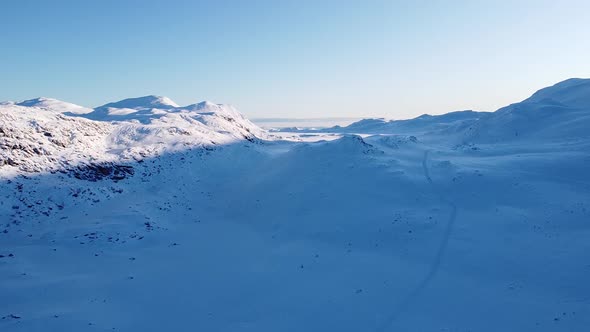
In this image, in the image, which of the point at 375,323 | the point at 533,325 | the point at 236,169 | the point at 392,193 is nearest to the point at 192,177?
the point at 236,169

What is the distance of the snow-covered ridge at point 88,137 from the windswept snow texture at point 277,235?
6.6 inches

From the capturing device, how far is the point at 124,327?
1216 cm

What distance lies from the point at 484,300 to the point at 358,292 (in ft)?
15.2

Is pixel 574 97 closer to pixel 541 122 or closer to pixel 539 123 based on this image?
pixel 541 122

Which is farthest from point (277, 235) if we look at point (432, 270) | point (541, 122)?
point (541, 122)

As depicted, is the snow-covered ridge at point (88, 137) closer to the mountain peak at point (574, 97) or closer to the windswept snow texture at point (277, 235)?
the windswept snow texture at point (277, 235)

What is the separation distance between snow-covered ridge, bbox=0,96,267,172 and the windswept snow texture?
0.17 metres

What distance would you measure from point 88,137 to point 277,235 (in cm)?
1902

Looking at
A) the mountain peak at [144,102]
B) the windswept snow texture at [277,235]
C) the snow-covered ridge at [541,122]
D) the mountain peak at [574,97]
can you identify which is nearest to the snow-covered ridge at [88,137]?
the windswept snow texture at [277,235]

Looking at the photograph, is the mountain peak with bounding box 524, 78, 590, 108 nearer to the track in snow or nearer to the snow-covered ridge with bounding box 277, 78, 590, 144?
the snow-covered ridge with bounding box 277, 78, 590, 144

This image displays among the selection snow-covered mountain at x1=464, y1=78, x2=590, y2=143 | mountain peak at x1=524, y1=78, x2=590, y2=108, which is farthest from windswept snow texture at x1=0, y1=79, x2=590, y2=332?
mountain peak at x1=524, y1=78, x2=590, y2=108

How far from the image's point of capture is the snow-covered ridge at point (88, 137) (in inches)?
939

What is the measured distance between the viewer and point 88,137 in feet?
97.3

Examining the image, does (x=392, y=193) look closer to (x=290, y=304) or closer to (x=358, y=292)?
(x=358, y=292)
